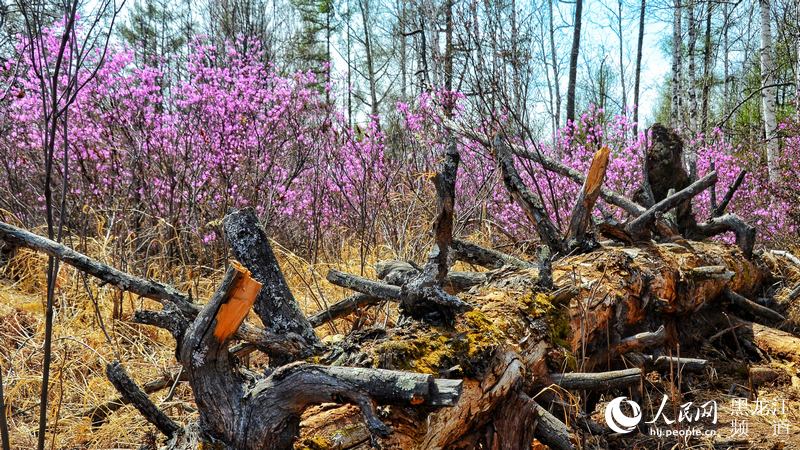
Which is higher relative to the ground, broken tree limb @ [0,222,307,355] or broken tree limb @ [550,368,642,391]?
broken tree limb @ [0,222,307,355]

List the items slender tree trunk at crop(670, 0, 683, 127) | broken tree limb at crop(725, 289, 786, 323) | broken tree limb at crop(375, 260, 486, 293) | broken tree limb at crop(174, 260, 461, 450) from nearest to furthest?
broken tree limb at crop(174, 260, 461, 450), broken tree limb at crop(375, 260, 486, 293), broken tree limb at crop(725, 289, 786, 323), slender tree trunk at crop(670, 0, 683, 127)

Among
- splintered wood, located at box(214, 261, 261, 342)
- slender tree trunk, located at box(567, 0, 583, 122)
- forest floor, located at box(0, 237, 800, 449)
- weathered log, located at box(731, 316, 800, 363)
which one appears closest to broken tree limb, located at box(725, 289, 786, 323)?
weathered log, located at box(731, 316, 800, 363)

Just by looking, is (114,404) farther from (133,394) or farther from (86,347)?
(133,394)

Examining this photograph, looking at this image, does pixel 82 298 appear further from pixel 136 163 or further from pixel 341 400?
pixel 341 400

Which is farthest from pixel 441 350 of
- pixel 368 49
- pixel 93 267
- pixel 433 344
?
pixel 368 49

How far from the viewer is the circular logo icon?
2.19 metres

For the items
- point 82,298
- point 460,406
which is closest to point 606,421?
point 460,406

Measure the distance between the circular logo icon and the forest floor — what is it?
51mm

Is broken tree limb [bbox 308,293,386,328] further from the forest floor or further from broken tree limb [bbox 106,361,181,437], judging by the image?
broken tree limb [bbox 106,361,181,437]

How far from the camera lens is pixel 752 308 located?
11.5ft

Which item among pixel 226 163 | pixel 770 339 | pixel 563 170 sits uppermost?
pixel 226 163

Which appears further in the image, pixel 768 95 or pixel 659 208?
pixel 768 95

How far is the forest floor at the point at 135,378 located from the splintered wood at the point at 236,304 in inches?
28.8

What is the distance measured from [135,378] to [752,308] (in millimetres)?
3847
